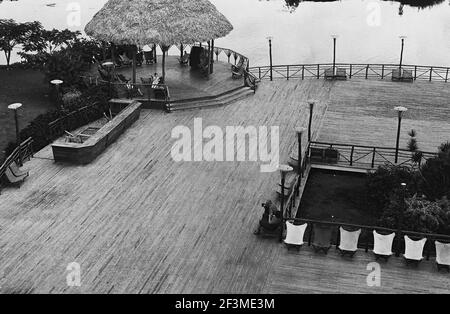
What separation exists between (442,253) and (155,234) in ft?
24.9

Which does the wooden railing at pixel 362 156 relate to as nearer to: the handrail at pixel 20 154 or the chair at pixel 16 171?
the chair at pixel 16 171

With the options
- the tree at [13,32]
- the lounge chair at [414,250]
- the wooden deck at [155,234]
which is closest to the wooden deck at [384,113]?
the wooden deck at [155,234]

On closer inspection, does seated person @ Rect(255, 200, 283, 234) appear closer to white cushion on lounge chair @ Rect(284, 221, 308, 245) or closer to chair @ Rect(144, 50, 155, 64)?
white cushion on lounge chair @ Rect(284, 221, 308, 245)

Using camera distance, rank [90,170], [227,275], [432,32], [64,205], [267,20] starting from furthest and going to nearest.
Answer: [267,20] < [432,32] < [90,170] < [64,205] < [227,275]

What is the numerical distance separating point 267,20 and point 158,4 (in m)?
30.5

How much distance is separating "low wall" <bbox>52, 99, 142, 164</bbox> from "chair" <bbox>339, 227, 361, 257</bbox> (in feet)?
31.8

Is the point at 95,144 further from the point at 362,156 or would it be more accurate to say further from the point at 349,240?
the point at 349,240

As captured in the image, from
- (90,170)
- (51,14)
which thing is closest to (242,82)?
(90,170)

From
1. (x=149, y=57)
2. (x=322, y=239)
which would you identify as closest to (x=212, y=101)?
(x=149, y=57)

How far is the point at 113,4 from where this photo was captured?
2916cm

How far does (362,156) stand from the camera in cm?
2277

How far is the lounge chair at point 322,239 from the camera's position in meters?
16.7

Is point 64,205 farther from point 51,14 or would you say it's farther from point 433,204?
point 51,14

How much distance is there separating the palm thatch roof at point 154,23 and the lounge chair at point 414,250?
15.2 m
